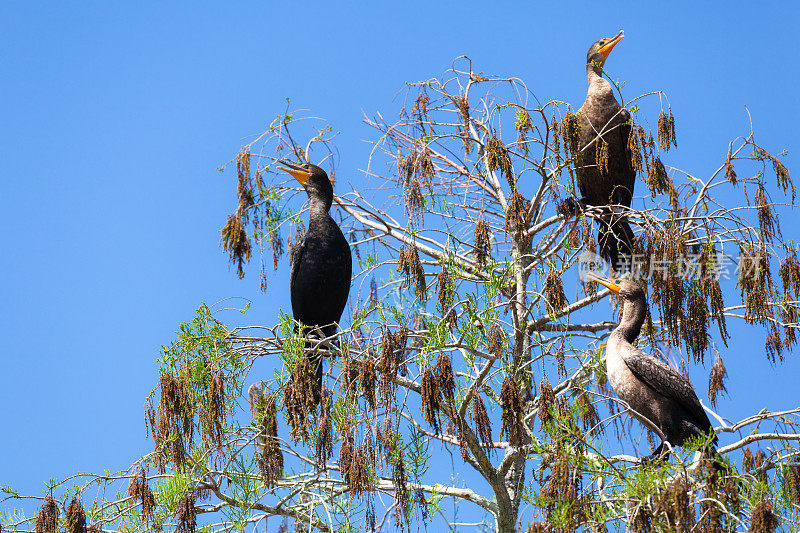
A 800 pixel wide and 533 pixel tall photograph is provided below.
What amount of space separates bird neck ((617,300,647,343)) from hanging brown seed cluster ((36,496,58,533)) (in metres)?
3.44

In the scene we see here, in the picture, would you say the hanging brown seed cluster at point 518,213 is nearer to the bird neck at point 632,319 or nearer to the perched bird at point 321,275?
the bird neck at point 632,319

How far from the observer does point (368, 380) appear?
4.00m

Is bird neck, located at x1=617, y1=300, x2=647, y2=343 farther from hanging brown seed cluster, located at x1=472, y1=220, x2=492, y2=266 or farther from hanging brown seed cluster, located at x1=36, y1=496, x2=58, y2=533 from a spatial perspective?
hanging brown seed cluster, located at x1=36, y1=496, x2=58, y2=533

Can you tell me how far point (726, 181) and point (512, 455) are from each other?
2.15 metres

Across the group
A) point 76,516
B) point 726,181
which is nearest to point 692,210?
point 726,181

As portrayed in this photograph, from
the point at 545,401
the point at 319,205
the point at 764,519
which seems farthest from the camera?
the point at 319,205

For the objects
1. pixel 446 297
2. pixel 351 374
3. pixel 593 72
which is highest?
pixel 593 72

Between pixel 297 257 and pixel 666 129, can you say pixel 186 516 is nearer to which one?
pixel 297 257

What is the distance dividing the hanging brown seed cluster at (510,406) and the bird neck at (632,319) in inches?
70.9

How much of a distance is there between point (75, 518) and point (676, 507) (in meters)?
3.03

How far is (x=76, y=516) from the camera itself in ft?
14.9

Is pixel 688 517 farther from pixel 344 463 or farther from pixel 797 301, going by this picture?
pixel 797 301

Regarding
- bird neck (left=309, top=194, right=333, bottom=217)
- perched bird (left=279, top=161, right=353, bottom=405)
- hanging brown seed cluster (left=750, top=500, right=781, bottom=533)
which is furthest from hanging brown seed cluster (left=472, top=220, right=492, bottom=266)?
hanging brown seed cluster (left=750, top=500, right=781, bottom=533)

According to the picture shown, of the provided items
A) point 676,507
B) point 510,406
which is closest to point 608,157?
point 510,406
